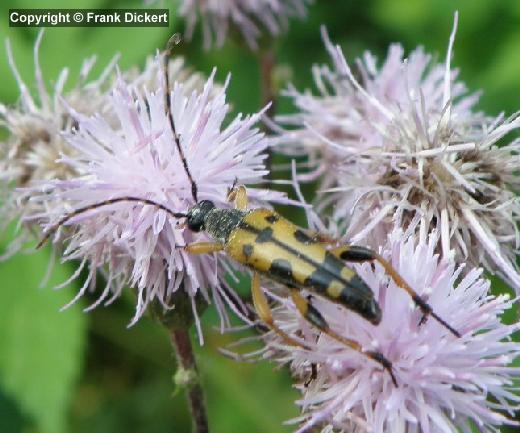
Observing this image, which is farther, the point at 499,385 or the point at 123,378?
the point at 123,378

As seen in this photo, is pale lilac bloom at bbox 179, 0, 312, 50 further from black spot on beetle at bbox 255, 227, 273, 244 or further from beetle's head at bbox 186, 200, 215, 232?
black spot on beetle at bbox 255, 227, 273, 244

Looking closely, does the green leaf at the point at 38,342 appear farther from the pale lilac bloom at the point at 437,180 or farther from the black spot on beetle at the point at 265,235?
the black spot on beetle at the point at 265,235

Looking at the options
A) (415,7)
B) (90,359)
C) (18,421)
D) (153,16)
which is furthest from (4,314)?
(415,7)

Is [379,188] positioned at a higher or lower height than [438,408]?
higher

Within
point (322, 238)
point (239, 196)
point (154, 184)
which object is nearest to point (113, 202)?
point (154, 184)

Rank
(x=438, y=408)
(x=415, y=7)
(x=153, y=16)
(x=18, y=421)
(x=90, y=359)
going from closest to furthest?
(x=438, y=408) → (x=18, y=421) → (x=153, y=16) → (x=90, y=359) → (x=415, y=7)

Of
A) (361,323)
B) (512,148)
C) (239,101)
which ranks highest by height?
(239,101)

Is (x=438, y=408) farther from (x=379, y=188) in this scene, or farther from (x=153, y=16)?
(x=153, y=16)

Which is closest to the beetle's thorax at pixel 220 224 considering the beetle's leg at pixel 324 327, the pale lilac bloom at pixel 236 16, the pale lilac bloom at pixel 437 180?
the beetle's leg at pixel 324 327

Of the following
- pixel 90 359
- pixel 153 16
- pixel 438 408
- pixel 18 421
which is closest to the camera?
pixel 438 408
